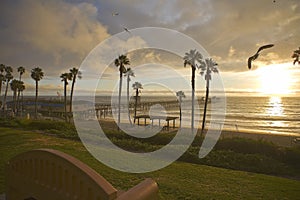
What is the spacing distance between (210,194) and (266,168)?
20.2ft

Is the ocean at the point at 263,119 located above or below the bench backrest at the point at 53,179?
below

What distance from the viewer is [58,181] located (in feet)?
12.8

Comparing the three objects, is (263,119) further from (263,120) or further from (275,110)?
(275,110)

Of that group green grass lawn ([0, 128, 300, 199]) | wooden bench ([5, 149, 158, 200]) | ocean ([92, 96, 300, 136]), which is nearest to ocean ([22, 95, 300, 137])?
ocean ([92, 96, 300, 136])

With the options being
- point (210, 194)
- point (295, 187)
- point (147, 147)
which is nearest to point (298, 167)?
point (295, 187)

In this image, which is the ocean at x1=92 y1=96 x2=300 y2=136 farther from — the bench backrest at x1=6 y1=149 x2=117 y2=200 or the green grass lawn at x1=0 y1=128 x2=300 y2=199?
the bench backrest at x1=6 y1=149 x2=117 y2=200

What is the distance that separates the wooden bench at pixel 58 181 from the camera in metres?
3.39

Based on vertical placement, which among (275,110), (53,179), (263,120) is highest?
(53,179)

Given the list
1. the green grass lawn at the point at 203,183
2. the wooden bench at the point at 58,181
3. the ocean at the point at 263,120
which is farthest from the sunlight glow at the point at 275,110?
the wooden bench at the point at 58,181

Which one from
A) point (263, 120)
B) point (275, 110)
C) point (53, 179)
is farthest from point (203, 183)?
point (275, 110)

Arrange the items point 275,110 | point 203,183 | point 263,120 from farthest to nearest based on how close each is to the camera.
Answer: point 275,110
point 263,120
point 203,183

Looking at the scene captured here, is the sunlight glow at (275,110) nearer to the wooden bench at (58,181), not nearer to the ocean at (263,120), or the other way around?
the ocean at (263,120)

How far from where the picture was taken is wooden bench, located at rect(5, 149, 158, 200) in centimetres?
339

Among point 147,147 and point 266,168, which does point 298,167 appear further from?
point 147,147
